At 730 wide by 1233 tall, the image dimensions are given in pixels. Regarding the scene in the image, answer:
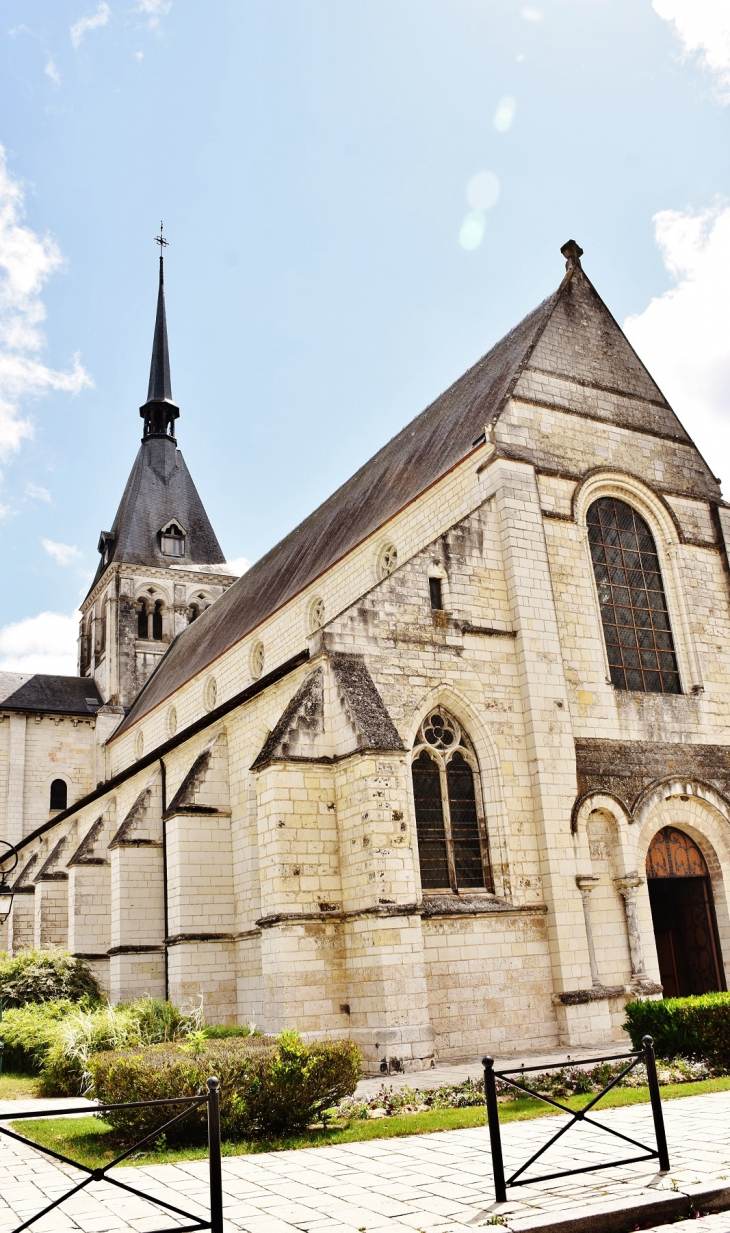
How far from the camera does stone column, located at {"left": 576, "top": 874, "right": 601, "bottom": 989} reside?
13.1m

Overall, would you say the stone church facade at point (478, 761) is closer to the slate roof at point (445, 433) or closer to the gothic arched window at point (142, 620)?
the slate roof at point (445, 433)

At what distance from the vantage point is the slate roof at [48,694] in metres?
32.1

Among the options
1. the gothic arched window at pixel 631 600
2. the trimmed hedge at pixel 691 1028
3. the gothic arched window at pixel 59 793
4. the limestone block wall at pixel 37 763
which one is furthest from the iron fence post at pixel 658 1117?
the gothic arched window at pixel 59 793

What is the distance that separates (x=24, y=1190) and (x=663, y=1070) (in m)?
6.03

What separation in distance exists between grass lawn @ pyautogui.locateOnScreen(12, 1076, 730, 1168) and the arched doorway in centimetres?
577

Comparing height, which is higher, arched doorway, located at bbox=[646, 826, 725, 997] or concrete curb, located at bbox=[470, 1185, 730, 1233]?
arched doorway, located at bbox=[646, 826, 725, 997]

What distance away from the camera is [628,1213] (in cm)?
507

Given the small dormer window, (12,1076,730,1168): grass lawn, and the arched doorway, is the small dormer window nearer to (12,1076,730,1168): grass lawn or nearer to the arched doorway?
the arched doorway

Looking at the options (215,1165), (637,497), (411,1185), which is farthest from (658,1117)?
(637,497)

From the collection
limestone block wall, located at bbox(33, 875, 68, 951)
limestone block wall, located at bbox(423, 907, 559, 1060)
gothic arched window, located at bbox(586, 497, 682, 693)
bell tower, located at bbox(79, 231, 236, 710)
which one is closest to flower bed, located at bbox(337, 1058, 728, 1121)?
limestone block wall, located at bbox(423, 907, 559, 1060)

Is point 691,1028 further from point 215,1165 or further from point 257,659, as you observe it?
point 257,659

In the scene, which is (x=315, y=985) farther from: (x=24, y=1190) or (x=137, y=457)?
(x=137, y=457)

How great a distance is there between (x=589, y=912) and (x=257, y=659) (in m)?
9.75

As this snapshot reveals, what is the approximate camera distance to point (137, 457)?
126 ft
